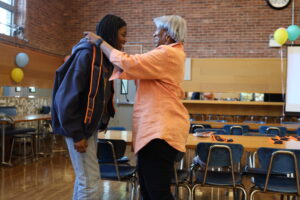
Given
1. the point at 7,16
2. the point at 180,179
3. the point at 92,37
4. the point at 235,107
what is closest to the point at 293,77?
the point at 235,107

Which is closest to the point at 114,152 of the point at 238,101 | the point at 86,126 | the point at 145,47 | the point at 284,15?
the point at 86,126

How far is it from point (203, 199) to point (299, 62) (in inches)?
195

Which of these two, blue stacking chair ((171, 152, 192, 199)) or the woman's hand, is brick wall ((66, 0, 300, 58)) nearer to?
blue stacking chair ((171, 152, 192, 199))

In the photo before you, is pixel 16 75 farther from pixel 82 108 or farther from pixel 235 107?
pixel 82 108

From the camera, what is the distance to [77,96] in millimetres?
1692

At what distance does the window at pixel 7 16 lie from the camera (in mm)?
7332

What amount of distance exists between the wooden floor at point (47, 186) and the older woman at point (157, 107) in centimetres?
228

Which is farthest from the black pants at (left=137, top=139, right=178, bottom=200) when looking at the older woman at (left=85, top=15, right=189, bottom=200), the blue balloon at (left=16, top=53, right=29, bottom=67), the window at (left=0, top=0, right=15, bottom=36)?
the window at (left=0, top=0, right=15, bottom=36)

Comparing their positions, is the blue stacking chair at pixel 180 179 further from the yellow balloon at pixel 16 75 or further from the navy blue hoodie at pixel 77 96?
the yellow balloon at pixel 16 75

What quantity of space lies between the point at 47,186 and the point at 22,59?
159 inches

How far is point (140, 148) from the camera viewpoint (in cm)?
168

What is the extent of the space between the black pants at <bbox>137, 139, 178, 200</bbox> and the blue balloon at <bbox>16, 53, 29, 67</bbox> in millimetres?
6429

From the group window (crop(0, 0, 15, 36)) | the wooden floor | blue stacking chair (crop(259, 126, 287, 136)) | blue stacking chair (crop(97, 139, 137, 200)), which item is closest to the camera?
blue stacking chair (crop(97, 139, 137, 200))

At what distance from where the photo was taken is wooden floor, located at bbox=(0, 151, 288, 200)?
385cm
